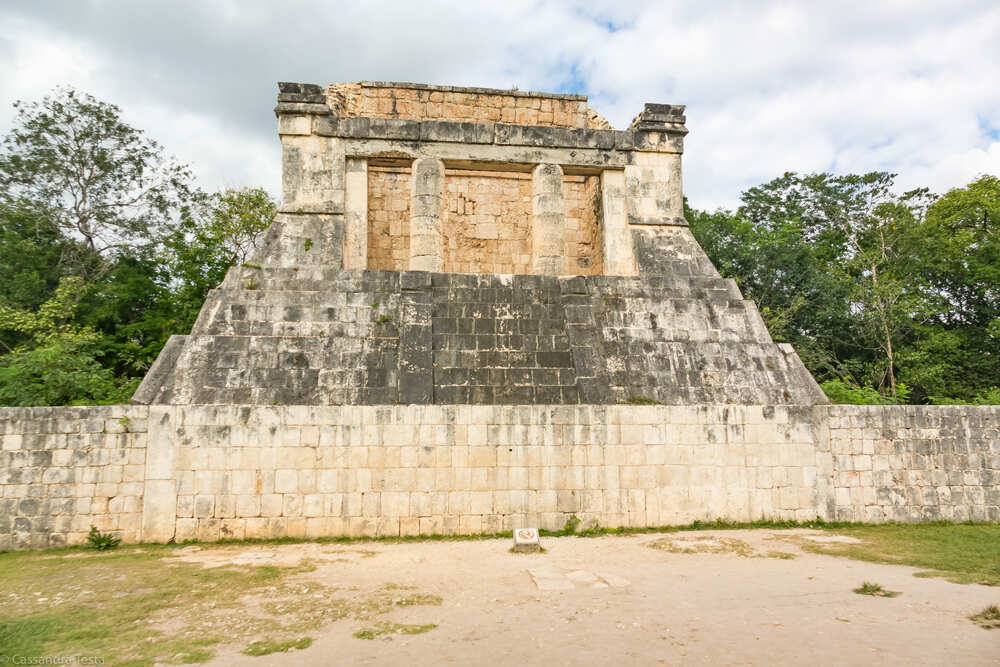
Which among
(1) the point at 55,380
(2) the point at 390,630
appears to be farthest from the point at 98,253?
(2) the point at 390,630

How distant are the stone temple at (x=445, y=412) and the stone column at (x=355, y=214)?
40 millimetres

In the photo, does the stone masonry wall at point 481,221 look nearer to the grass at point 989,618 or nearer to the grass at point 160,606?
the grass at point 160,606

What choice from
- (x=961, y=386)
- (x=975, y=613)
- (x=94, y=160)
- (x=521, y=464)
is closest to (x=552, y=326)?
(x=521, y=464)

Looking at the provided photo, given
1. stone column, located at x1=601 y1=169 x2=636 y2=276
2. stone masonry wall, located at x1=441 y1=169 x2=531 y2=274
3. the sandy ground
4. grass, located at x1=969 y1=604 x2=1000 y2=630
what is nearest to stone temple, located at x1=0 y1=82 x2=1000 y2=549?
stone column, located at x1=601 y1=169 x2=636 y2=276

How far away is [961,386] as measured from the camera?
17.8 metres

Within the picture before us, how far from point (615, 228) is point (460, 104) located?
4.75m

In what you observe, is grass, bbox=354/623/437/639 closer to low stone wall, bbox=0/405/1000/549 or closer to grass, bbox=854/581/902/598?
low stone wall, bbox=0/405/1000/549

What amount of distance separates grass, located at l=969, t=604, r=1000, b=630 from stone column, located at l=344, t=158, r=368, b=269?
1025 centimetres

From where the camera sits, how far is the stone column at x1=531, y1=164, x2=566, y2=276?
40.3 ft

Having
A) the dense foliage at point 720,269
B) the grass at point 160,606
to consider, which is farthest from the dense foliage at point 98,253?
the grass at point 160,606

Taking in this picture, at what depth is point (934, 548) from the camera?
802cm

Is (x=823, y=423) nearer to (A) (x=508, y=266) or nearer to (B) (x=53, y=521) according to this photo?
(A) (x=508, y=266)

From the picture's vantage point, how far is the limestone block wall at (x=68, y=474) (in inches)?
320

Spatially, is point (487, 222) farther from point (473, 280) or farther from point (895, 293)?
point (895, 293)
